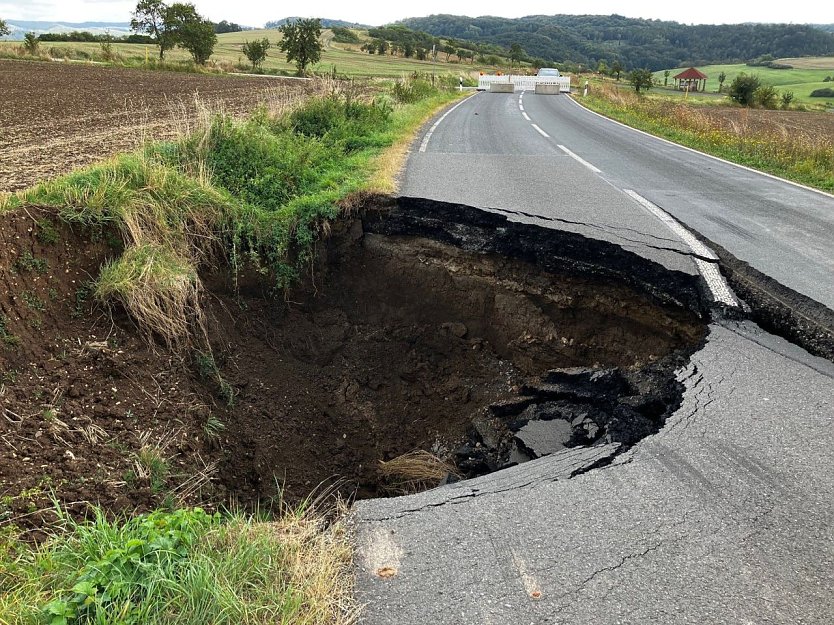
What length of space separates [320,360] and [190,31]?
42.9m

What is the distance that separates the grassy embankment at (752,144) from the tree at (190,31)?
108 ft

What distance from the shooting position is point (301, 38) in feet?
129

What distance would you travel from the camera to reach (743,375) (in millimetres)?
3709

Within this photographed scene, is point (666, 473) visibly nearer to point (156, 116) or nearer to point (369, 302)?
point (369, 302)

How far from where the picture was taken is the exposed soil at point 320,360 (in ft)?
11.5

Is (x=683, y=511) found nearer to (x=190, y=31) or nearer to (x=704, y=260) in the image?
(x=704, y=260)

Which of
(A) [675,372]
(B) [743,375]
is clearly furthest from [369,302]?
(B) [743,375]

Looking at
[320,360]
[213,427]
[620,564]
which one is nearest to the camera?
[620,564]

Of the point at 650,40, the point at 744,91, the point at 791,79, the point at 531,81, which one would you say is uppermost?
the point at 650,40

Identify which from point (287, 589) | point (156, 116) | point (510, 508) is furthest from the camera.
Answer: point (156, 116)

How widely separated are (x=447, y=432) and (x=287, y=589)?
321cm

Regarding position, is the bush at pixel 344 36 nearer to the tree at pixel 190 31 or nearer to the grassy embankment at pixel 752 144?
the tree at pixel 190 31

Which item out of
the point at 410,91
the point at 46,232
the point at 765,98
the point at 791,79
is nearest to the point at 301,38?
the point at 410,91

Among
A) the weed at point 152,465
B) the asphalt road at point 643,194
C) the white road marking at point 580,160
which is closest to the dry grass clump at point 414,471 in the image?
the weed at point 152,465
